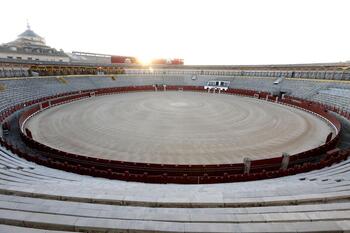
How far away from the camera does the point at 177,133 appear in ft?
68.5

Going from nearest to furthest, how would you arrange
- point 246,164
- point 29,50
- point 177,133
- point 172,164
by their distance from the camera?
point 246,164, point 172,164, point 177,133, point 29,50

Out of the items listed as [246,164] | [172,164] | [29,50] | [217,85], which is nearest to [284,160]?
[246,164]

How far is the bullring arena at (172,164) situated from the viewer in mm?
5555

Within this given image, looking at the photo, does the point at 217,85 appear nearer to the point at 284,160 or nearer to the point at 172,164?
the point at 284,160

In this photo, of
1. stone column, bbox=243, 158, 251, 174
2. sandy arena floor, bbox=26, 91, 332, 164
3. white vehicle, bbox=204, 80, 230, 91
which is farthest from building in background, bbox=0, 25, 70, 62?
stone column, bbox=243, 158, 251, 174

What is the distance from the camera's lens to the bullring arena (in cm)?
555

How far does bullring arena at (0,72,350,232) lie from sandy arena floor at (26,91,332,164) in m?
0.13

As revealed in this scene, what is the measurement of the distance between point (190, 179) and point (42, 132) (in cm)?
1796

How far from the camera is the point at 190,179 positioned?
12039mm

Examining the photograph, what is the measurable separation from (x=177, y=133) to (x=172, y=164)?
687cm

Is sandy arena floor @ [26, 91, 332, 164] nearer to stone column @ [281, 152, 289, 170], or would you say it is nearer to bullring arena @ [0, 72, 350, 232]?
bullring arena @ [0, 72, 350, 232]

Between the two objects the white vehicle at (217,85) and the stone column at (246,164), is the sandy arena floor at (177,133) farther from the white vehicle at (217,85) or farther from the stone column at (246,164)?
the white vehicle at (217,85)

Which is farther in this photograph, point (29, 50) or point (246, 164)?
point (29, 50)

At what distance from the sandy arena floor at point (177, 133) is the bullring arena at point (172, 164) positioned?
128 mm
